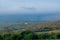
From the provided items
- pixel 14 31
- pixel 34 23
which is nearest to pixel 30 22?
pixel 34 23

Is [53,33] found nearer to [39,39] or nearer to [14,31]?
[39,39]

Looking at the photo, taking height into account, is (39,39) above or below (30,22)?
below

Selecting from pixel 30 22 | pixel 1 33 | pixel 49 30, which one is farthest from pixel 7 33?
pixel 49 30

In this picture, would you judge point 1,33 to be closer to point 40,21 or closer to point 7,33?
point 7,33

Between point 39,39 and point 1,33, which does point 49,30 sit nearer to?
point 39,39

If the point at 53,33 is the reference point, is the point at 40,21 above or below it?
above

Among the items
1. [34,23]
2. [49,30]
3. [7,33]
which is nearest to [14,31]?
[7,33]
